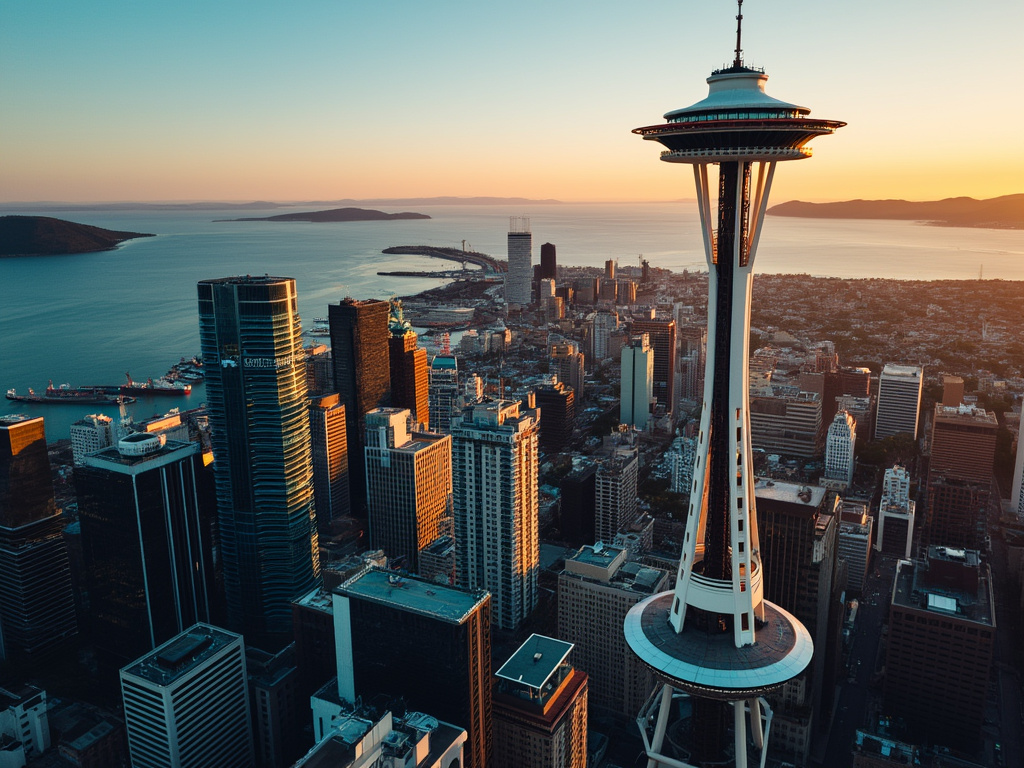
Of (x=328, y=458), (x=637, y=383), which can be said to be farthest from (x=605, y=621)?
(x=637, y=383)

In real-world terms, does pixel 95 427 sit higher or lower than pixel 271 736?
higher

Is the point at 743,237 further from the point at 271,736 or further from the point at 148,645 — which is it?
the point at 148,645

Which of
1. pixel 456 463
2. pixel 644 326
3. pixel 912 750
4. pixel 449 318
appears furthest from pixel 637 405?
pixel 449 318

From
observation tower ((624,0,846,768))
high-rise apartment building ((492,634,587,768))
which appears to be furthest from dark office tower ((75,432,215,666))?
observation tower ((624,0,846,768))

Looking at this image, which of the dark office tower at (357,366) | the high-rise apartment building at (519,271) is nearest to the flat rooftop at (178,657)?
the dark office tower at (357,366)

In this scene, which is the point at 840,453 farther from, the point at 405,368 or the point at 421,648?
the point at 421,648

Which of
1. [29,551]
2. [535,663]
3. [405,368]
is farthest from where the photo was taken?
[405,368]

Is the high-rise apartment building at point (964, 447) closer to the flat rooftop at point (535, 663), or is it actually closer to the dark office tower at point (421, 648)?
the flat rooftop at point (535, 663)
